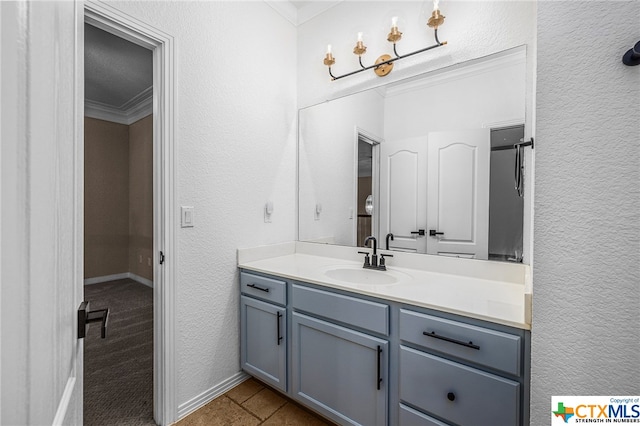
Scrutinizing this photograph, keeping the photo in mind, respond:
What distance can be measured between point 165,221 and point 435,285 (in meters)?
1.44

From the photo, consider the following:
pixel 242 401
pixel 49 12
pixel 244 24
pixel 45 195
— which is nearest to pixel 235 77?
pixel 244 24

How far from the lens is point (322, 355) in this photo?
1.50 meters

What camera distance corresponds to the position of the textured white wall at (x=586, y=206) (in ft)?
2.52

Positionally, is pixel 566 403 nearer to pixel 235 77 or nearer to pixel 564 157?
pixel 564 157

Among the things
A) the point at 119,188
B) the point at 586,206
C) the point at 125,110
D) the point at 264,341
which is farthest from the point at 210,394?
the point at 125,110

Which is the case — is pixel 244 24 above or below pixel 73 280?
above

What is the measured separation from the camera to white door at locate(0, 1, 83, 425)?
32 cm

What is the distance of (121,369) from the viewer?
204 cm

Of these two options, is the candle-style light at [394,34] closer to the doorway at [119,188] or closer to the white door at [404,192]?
the white door at [404,192]

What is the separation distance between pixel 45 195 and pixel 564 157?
1.21m

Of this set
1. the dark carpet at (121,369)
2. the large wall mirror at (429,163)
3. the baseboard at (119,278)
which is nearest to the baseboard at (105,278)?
the baseboard at (119,278)

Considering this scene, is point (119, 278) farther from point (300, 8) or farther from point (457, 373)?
point (457, 373)

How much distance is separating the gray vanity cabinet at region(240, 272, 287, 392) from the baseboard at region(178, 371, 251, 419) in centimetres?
10

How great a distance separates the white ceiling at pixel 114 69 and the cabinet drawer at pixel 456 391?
3005mm
